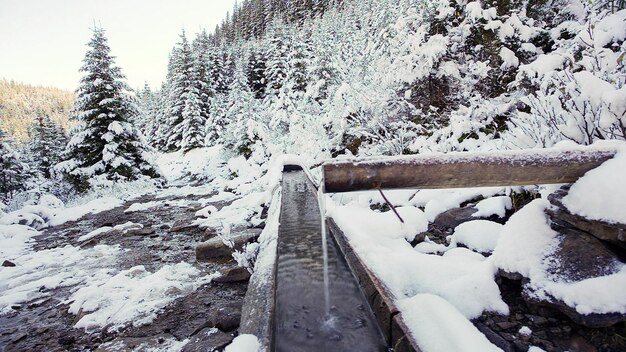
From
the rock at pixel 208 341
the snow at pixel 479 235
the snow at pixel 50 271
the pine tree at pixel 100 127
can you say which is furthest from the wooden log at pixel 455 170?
the pine tree at pixel 100 127

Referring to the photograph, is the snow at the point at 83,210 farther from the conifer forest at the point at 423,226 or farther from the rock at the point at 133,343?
the rock at the point at 133,343

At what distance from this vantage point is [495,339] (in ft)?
6.23

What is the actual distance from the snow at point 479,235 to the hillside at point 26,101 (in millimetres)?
163002

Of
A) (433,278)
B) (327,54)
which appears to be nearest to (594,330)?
(433,278)

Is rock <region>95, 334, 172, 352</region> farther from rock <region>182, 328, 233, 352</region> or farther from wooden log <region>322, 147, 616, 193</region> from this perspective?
wooden log <region>322, 147, 616, 193</region>

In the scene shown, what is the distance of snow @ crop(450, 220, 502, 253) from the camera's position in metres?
2.93

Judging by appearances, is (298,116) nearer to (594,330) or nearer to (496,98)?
(496,98)

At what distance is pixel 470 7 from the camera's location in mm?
5949

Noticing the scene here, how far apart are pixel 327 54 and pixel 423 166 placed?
632 inches

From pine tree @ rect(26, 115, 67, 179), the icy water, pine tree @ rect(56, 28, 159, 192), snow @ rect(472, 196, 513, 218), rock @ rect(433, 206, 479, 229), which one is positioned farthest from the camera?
pine tree @ rect(26, 115, 67, 179)

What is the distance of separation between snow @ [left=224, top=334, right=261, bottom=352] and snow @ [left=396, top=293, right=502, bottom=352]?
92 cm

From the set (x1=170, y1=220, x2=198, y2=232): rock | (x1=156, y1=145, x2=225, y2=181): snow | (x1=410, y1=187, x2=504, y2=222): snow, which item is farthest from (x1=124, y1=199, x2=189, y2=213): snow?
(x1=410, y1=187, x2=504, y2=222): snow

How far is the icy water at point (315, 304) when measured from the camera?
2348 mm

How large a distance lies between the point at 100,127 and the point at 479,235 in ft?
50.4
